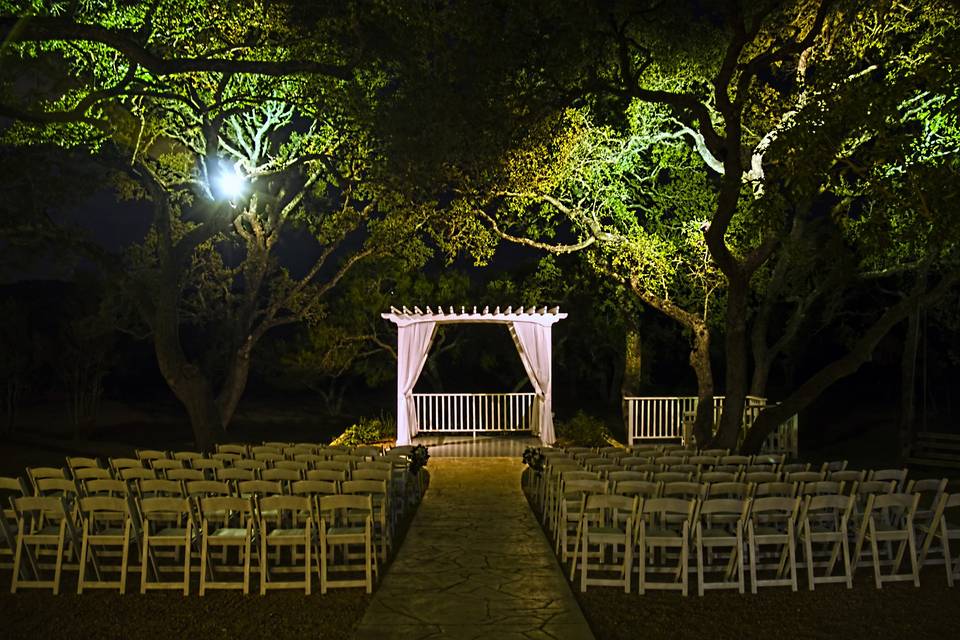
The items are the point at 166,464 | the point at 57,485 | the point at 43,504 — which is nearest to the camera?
the point at 43,504

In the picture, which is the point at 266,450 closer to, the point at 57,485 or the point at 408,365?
the point at 57,485

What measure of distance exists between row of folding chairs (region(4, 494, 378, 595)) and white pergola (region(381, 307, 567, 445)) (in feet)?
28.7

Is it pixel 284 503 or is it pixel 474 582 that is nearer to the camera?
pixel 284 503

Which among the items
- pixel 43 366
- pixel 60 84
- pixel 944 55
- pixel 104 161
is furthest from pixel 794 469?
pixel 43 366

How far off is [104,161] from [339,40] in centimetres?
565

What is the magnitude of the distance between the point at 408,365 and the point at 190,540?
10.1 meters

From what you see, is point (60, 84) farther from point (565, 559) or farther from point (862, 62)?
point (862, 62)

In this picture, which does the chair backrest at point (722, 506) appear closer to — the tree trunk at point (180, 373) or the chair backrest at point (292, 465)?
the chair backrest at point (292, 465)

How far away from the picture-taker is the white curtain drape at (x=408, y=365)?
52.5 ft

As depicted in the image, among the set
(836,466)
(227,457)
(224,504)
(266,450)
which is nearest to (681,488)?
(836,466)

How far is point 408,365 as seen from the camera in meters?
16.2

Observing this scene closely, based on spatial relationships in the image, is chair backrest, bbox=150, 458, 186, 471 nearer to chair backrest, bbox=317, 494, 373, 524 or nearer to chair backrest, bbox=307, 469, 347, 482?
chair backrest, bbox=307, 469, 347, 482

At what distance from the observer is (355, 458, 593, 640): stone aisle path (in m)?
5.39

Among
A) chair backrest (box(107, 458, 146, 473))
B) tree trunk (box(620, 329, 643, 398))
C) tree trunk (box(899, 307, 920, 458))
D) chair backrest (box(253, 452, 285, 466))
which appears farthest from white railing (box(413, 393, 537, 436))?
chair backrest (box(107, 458, 146, 473))
